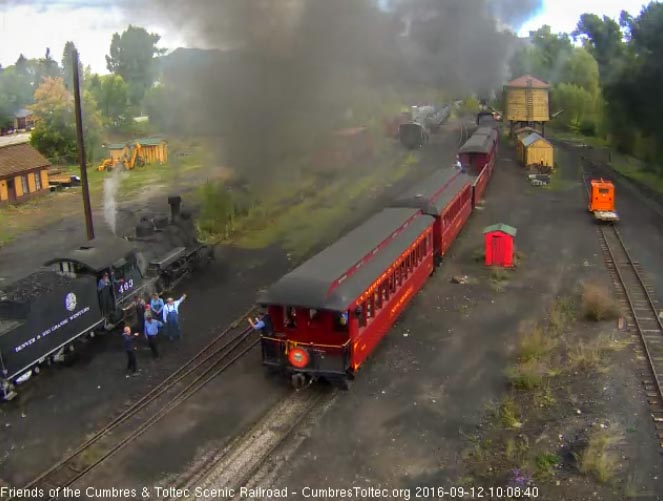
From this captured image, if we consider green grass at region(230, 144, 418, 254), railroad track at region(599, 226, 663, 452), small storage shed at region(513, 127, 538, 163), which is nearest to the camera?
railroad track at region(599, 226, 663, 452)

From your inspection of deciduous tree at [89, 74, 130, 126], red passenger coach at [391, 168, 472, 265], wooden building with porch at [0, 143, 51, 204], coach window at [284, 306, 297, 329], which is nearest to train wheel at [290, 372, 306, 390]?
coach window at [284, 306, 297, 329]

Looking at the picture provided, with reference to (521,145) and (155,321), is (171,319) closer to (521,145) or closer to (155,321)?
(155,321)

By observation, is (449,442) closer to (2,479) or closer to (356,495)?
(356,495)

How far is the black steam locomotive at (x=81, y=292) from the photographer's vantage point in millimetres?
12344

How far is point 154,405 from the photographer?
12.0m

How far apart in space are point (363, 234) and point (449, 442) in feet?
20.0

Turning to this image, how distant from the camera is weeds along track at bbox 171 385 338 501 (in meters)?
9.52

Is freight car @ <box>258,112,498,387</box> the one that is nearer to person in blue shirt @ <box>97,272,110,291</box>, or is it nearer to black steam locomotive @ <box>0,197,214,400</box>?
black steam locomotive @ <box>0,197,214,400</box>

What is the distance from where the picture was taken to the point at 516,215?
26.9 meters

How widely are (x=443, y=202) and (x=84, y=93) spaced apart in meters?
35.8

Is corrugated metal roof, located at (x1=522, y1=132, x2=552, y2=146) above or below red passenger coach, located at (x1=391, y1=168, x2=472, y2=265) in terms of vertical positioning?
above

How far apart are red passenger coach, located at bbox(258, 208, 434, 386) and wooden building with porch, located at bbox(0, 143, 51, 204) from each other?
25.0m

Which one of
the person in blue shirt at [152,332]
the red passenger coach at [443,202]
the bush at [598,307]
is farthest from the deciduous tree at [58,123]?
the bush at [598,307]

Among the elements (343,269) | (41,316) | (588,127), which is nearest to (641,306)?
(343,269)
